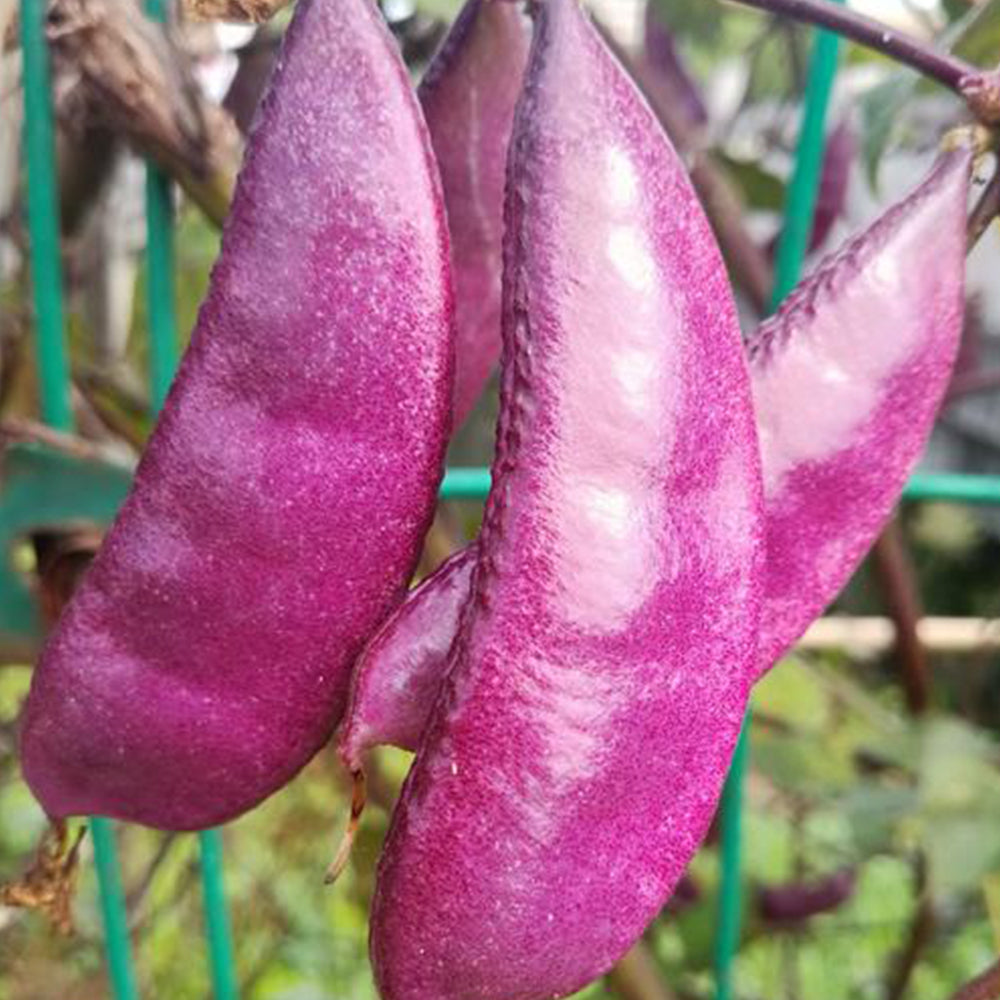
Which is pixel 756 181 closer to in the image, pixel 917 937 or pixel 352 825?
pixel 917 937

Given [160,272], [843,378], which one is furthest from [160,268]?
[843,378]

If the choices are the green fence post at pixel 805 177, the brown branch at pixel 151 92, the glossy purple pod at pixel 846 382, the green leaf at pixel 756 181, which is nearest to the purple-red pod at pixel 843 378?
the glossy purple pod at pixel 846 382

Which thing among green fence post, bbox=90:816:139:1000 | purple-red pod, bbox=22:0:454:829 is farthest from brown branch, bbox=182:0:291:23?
green fence post, bbox=90:816:139:1000

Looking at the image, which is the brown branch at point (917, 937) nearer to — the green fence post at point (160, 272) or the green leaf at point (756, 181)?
the green leaf at point (756, 181)

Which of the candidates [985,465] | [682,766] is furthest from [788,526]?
[985,465]

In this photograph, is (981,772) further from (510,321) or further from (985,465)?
(985,465)
